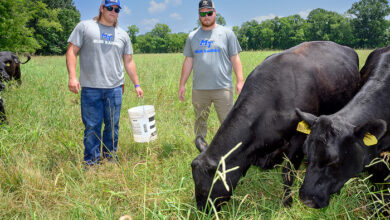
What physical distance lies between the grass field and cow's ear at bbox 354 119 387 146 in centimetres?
36

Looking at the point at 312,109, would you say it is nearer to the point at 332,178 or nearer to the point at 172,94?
the point at 332,178

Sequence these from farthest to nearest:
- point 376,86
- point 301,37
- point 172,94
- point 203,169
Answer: point 301,37 → point 172,94 → point 376,86 → point 203,169

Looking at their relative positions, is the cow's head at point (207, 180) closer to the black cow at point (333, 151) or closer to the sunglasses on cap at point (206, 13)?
the black cow at point (333, 151)

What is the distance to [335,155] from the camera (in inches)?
82.1

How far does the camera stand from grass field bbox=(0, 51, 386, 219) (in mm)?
2377

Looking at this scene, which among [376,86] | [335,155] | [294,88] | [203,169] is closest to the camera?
[335,155]

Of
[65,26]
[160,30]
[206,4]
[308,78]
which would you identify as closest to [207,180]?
[308,78]

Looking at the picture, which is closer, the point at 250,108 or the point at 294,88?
the point at 250,108

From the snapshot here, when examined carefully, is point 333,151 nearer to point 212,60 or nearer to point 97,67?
point 212,60

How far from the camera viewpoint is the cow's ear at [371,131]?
200cm

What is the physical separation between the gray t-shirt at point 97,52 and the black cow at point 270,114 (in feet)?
5.44

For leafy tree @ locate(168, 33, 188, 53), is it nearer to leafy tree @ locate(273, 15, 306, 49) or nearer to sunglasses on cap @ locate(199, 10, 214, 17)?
leafy tree @ locate(273, 15, 306, 49)

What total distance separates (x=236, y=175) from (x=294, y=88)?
121 cm

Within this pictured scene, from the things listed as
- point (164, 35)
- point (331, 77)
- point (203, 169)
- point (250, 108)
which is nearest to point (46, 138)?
point (203, 169)
